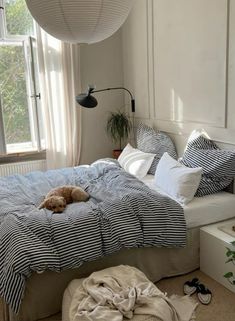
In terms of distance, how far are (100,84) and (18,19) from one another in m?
1.19

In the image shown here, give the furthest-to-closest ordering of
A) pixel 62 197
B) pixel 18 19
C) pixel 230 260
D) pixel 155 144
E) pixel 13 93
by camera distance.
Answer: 1. pixel 13 93
2. pixel 18 19
3. pixel 155 144
4. pixel 62 197
5. pixel 230 260

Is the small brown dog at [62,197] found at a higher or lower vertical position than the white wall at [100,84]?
lower

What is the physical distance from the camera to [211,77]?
293 centimetres

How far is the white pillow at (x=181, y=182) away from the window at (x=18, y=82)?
1.94 m

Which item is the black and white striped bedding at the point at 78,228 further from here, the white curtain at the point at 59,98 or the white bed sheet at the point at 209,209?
the white curtain at the point at 59,98

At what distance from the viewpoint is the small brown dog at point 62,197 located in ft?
7.97

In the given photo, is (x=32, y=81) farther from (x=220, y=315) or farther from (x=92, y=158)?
(x=220, y=315)

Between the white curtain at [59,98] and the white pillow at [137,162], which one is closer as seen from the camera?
the white pillow at [137,162]

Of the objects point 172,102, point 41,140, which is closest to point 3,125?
point 41,140

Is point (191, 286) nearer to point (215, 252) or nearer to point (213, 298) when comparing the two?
point (213, 298)

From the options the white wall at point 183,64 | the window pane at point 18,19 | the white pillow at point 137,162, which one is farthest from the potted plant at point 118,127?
the window pane at point 18,19

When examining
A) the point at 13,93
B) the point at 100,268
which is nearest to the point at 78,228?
the point at 100,268

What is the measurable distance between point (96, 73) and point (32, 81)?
0.80m

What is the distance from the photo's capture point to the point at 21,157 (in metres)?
4.23
